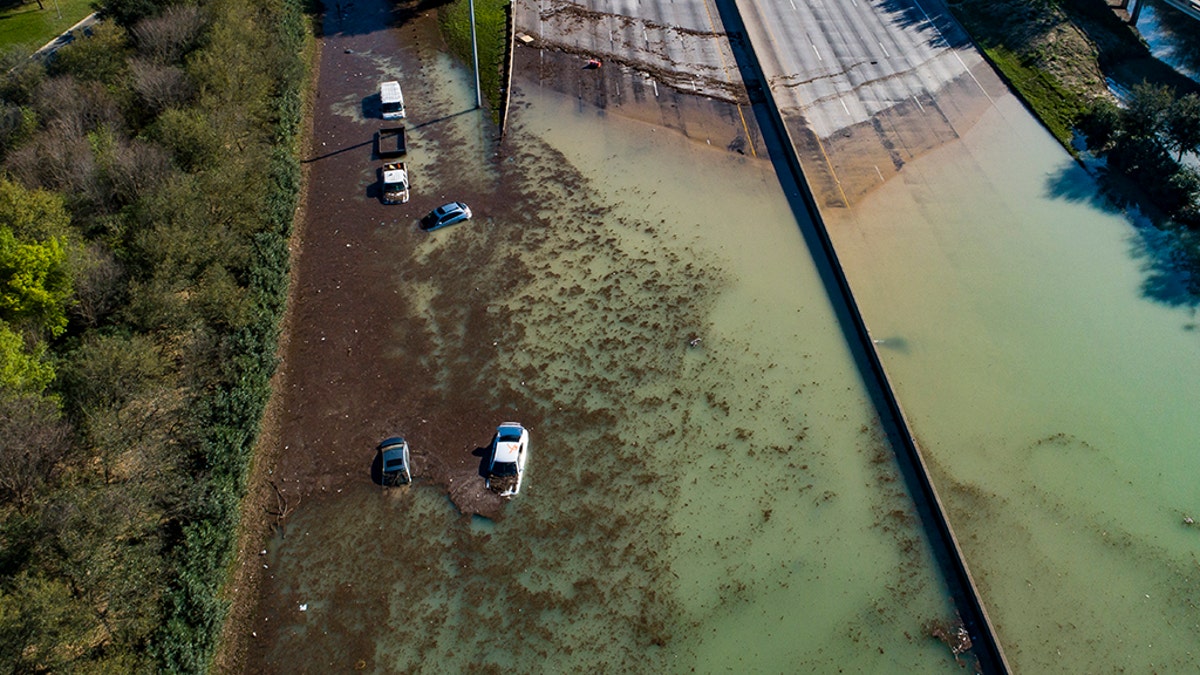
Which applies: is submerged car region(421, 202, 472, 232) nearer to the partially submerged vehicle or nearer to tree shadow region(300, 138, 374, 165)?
the partially submerged vehicle

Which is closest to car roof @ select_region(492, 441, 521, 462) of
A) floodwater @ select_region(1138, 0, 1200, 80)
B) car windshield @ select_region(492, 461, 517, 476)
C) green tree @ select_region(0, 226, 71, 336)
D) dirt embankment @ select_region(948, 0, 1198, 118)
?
car windshield @ select_region(492, 461, 517, 476)

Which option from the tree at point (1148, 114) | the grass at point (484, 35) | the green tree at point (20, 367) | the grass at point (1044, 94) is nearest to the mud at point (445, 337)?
the grass at point (484, 35)

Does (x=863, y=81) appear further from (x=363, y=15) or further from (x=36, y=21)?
A: (x=36, y=21)

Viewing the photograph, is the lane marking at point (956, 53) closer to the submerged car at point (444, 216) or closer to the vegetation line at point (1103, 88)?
the vegetation line at point (1103, 88)

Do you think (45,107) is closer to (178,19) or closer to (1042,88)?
(178,19)

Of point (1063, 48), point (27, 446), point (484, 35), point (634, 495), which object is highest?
point (1063, 48)

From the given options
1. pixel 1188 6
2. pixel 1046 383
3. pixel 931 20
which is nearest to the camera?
pixel 1046 383

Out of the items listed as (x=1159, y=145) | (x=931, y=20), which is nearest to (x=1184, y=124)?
(x=1159, y=145)
